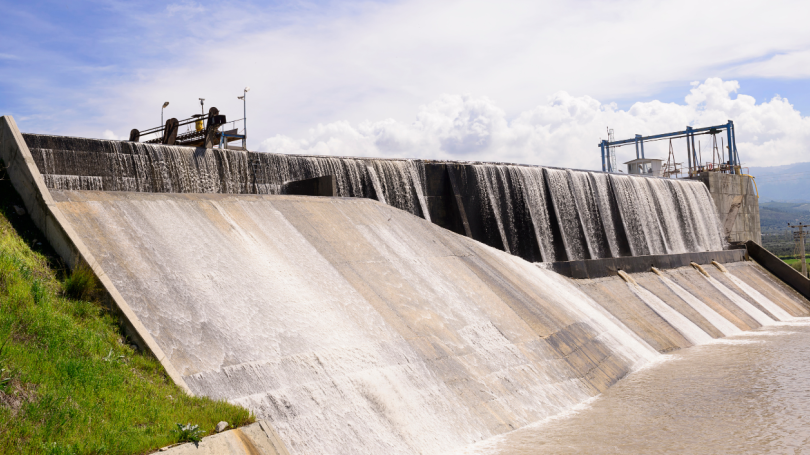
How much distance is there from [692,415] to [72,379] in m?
8.59

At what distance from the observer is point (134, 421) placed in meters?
5.26

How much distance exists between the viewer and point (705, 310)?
20.7 meters

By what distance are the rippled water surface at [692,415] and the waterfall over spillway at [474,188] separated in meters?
7.18

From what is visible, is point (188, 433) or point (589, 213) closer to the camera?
point (188, 433)

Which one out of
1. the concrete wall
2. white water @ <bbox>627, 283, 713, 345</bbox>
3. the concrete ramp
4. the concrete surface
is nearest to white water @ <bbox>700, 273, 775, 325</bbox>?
white water @ <bbox>627, 283, 713, 345</bbox>

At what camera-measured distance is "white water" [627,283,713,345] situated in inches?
700

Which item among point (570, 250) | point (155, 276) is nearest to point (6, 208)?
point (155, 276)

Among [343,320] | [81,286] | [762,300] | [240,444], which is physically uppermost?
[81,286]

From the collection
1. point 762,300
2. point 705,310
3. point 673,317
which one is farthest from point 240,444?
point 762,300

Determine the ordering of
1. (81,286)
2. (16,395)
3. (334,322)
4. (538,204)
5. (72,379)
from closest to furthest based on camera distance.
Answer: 1. (16,395)
2. (72,379)
3. (81,286)
4. (334,322)
5. (538,204)

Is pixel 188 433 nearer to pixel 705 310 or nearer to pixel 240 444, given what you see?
pixel 240 444

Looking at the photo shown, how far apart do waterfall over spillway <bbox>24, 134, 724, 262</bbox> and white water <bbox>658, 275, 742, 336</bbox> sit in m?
2.80

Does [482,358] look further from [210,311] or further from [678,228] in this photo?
[678,228]

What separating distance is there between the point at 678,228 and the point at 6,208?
27.7m
